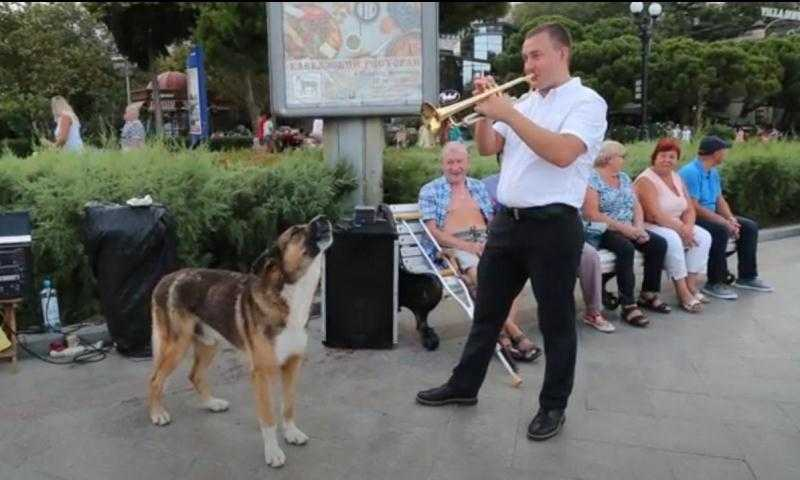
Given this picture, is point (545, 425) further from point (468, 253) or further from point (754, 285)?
point (754, 285)

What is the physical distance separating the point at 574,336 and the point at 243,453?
5.22 feet

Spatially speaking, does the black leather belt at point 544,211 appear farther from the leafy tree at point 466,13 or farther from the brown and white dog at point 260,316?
the leafy tree at point 466,13

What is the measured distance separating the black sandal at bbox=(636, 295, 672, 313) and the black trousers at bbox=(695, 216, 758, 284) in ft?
2.64

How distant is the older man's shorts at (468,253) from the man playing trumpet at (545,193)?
3.96 ft

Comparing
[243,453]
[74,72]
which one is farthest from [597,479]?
[74,72]

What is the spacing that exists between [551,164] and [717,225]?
3.69 metres

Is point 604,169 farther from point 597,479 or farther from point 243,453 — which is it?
point 243,453

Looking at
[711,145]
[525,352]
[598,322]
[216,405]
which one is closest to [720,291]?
[711,145]

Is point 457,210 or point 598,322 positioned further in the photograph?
point 598,322

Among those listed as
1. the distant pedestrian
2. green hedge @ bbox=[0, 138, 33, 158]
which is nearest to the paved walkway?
green hedge @ bbox=[0, 138, 33, 158]

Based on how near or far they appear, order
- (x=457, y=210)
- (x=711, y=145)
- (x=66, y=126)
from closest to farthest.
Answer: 1. (x=457, y=210)
2. (x=711, y=145)
3. (x=66, y=126)

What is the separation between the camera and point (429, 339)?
4.53 metres

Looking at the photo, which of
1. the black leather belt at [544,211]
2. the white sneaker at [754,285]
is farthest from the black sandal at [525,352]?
the white sneaker at [754,285]

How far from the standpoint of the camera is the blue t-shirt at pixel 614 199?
5.33 m
